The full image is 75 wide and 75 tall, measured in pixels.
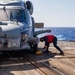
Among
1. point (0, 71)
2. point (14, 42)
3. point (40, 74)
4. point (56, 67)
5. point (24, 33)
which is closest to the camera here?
point (40, 74)

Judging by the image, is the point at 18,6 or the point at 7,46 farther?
the point at 18,6

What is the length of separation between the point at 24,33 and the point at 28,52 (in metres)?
4.57

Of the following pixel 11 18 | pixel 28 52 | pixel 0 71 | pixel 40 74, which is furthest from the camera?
pixel 28 52

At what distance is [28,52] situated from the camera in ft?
65.0

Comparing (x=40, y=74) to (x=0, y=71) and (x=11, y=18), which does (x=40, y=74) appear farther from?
(x=11, y=18)

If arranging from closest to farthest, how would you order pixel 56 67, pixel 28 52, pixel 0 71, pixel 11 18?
pixel 0 71 < pixel 56 67 < pixel 11 18 < pixel 28 52

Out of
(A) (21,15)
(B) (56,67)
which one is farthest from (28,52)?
(B) (56,67)

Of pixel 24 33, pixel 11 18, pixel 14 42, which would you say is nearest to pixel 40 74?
pixel 14 42

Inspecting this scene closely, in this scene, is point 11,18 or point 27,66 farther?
point 11,18

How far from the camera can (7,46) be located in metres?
14.3

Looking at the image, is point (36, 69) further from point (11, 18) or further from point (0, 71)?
point (11, 18)

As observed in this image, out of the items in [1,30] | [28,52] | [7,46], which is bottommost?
[28,52]

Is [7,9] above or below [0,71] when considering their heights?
above

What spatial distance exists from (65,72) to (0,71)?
114 inches
